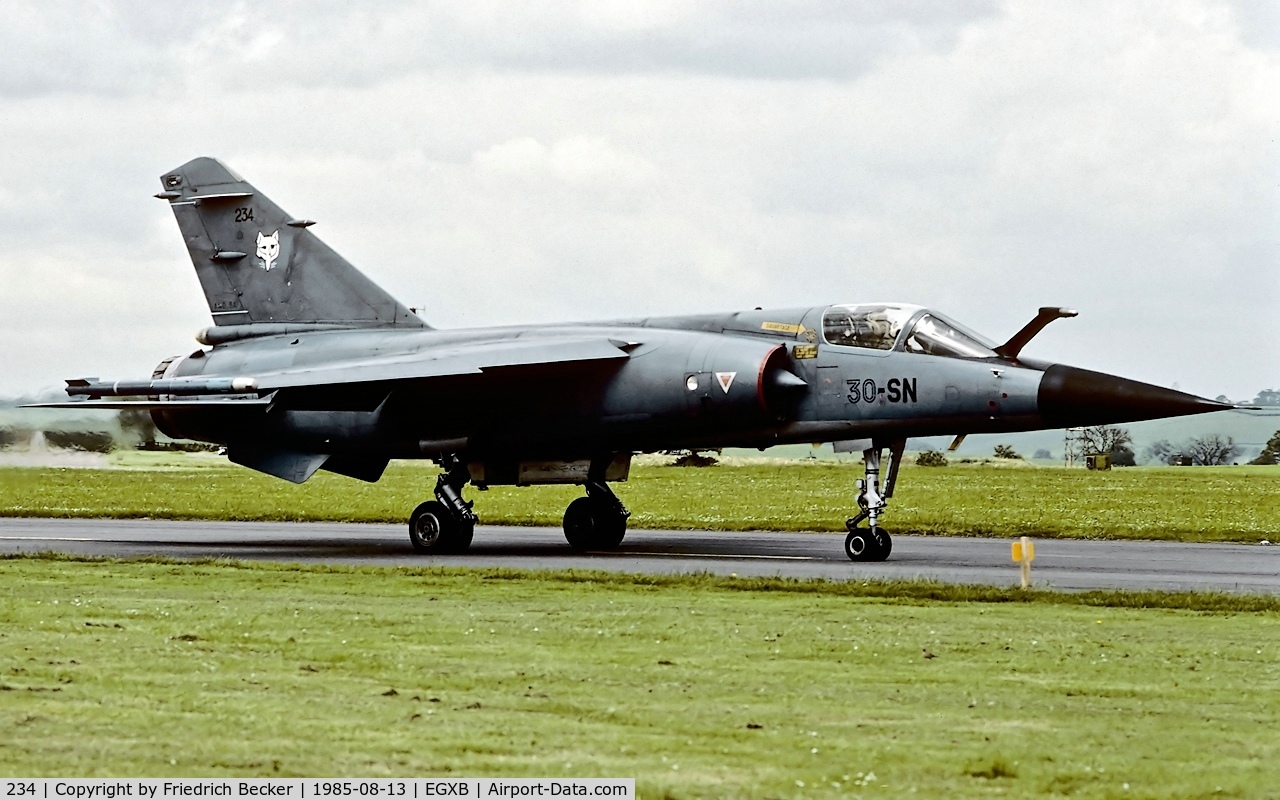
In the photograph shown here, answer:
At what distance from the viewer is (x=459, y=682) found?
9.61 metres

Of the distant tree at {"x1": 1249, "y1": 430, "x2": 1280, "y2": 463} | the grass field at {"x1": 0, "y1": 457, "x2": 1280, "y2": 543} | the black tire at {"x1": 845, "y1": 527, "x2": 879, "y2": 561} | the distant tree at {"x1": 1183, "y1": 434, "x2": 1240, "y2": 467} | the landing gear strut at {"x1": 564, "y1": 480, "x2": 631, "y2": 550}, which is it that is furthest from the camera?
the distant tree at {"x1": 1183, "y1": 434, "x2": 1240, "y2": 467}

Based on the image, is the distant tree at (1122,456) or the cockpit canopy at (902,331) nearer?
the cockpit canopy at (902,331)

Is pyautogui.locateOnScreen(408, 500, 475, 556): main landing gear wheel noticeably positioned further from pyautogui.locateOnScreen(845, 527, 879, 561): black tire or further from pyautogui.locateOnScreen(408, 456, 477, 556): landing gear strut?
pyautogui.locateOnScreen(845, 527, 879, 561): black tire

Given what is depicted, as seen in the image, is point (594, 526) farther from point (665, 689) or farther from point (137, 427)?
point (665, 689)

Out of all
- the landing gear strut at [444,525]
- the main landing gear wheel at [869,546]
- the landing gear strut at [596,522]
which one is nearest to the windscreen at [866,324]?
the main landing gear wheel at [869,546]

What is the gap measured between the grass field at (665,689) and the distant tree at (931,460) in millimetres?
57893

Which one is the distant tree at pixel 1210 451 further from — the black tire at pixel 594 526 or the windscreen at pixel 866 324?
the windscreen at pixel 866 324

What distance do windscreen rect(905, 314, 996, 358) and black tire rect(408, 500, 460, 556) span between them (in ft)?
21.0

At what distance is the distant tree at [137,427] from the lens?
82.0ft

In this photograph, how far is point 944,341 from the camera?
19.7 meters

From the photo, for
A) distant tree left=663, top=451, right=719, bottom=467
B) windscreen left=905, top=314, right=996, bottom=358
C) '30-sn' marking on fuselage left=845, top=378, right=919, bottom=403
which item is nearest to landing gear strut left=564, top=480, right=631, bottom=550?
'30-sn' marking on fuselage left=845, top=378, right=919, bottom=403

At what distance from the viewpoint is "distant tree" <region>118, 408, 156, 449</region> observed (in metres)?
25.0

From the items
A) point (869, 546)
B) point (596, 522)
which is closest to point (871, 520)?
point (869, 546)
